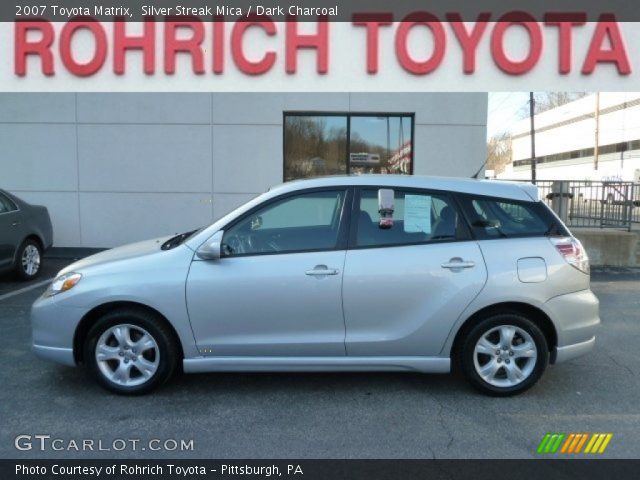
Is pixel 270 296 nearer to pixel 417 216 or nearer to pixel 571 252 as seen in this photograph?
pixel 417 216

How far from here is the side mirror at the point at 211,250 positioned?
3809 millimetres

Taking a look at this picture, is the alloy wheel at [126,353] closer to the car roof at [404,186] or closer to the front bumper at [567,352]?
the car roof at [404,186]

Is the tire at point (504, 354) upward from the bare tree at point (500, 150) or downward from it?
downward

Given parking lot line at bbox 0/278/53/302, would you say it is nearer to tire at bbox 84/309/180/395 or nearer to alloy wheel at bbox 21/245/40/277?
alloy wheel at bbox 21/245/40/277

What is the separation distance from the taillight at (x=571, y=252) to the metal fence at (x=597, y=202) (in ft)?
20.3

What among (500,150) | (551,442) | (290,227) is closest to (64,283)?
(290,227)

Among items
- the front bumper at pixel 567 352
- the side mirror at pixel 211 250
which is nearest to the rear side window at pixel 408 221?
the side mirror at pixel 211 250

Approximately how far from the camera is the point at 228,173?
10.1 meters

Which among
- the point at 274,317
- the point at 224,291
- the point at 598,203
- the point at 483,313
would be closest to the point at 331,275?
the point at 274,317

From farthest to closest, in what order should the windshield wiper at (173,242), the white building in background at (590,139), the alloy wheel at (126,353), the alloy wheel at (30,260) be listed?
the white building in background at (590,139) → the alloy wheel at (30,260) → the windshield wiper at (173,242) → the alloy wheel at (126,353)

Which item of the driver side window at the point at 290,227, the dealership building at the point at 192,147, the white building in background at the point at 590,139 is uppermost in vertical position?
the white building in background at the point at 590,139

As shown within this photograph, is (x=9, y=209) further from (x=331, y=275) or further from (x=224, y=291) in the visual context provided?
(x=331, y=275)

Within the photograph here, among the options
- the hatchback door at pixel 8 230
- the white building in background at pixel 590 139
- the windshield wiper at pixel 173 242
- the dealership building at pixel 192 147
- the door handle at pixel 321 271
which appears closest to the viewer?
the door handle at pixel 321 271

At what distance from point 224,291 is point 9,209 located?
5.51 m
